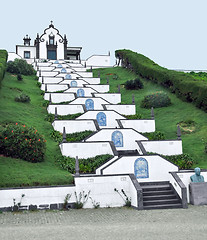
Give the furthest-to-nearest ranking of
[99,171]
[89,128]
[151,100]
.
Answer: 1. [151,100]
2. [89,128]
3. [99,171]

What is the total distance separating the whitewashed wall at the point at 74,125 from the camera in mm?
25891

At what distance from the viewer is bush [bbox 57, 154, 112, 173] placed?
1964 cm

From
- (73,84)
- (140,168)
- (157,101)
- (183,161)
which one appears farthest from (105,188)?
(73,84)

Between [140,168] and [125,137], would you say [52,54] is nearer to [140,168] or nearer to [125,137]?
[125,137]

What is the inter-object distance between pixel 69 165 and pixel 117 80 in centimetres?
3115

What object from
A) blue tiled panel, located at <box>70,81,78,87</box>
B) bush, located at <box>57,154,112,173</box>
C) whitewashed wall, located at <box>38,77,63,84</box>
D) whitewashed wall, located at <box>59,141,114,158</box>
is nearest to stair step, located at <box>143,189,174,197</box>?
bush, located at <box>57,154,112,173</box>

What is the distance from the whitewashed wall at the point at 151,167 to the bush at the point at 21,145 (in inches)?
173

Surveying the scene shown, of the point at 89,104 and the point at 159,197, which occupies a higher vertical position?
the point at 89,104

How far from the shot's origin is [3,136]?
1958 centimetres

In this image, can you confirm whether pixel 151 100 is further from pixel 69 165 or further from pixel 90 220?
pixel 90 220

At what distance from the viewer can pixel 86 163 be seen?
2059 centimetres

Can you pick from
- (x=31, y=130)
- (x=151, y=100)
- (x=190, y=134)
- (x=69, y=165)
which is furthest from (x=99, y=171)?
(x=151, y=100)

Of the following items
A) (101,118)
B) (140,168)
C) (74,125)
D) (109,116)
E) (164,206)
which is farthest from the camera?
(109,116)

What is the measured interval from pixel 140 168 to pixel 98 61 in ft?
164
